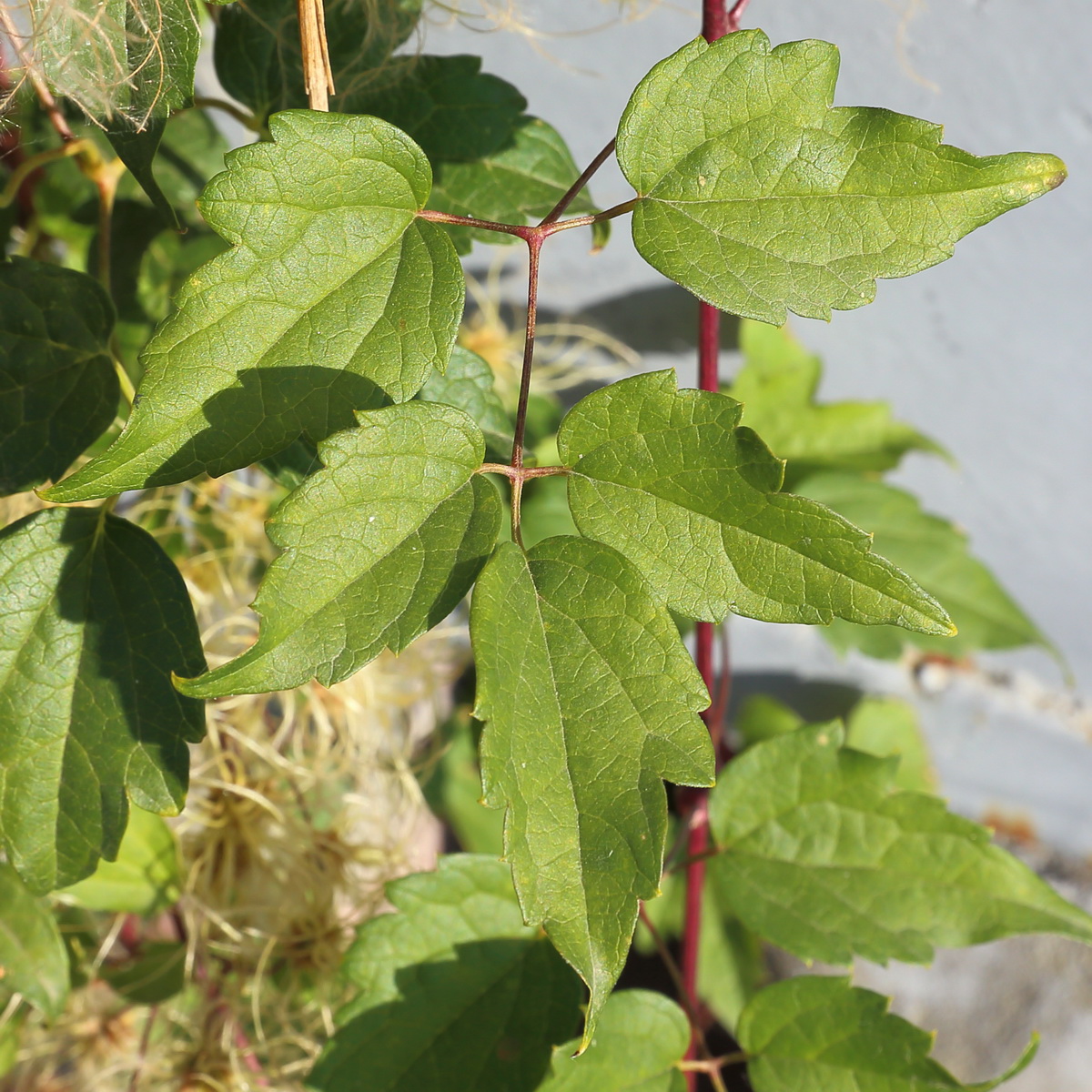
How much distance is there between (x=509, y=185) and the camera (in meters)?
0.56

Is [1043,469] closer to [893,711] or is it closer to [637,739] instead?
[893,711]

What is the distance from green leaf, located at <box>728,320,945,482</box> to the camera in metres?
1.06

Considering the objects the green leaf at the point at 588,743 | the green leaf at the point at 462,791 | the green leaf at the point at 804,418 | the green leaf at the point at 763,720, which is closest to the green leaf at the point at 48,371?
the green leaf at the point at 588,743

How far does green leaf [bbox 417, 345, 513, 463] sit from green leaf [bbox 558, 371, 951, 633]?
14 centimetres

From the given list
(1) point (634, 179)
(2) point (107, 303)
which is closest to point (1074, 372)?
(1) point (634, 179)

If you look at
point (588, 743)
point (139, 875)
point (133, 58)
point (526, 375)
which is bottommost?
point (139, 875)

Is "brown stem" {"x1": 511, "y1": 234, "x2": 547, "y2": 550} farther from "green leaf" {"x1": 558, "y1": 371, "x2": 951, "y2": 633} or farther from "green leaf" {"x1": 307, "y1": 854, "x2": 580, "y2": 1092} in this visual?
"green leaf" {"x1": 307, "y1": 854, "x2": 580, "y2": 1092}

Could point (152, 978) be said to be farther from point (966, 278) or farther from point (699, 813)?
point (966, 278)

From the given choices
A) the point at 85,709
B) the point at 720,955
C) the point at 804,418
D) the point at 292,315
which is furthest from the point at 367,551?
the point at 720,955

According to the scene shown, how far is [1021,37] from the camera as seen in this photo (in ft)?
2.56

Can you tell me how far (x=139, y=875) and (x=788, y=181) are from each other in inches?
25.9

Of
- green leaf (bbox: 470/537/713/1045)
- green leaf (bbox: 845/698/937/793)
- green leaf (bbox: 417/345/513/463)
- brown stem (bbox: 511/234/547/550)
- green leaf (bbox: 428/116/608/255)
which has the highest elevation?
green leaf (bbox: 428/116/608/255)

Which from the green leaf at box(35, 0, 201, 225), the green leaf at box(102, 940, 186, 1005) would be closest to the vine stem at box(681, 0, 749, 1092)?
the green leaf at box(35, 0, 201, 225)

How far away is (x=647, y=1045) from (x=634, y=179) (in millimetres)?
506
